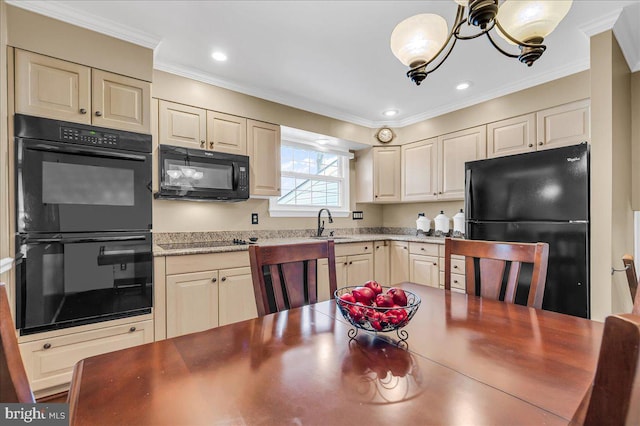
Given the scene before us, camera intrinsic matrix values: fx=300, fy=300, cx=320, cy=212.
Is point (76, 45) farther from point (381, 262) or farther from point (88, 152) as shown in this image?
point (381, 262)

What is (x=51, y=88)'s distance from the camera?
1.83 m

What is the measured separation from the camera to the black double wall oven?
1.75m

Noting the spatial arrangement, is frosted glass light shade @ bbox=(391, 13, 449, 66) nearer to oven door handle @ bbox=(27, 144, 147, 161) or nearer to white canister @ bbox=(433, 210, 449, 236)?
oven door handle @ bbox=(27, 144, 147, 161)

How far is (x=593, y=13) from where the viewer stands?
1.91 metres

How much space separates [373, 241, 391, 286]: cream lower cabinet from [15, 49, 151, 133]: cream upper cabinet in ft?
8.51

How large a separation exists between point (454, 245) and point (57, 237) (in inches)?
90.9

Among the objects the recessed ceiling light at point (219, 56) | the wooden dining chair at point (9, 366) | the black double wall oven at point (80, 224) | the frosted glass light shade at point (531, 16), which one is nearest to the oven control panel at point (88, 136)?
the black double wall oven at point (80, 224)

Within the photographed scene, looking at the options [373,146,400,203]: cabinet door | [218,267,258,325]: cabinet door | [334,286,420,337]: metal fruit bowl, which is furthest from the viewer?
[373,146,400,203]: cabinet door

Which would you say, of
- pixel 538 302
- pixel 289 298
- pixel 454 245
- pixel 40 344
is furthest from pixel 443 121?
pixel 40 344

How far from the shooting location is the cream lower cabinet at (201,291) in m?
2.15

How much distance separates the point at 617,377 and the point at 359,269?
10.3ft

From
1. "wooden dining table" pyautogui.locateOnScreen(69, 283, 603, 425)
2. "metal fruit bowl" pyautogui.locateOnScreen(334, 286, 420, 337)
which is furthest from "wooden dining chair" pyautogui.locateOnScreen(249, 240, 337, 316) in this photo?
"metal fruit bowl" pyautogui.locateOnScreen(334, 286, 420, 337)

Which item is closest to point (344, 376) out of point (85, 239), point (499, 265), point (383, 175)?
point (499, 265)

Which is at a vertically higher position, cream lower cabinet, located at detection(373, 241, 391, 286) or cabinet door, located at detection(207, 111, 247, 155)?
cabinet door, located at detection(207, 111, 247, 155)
